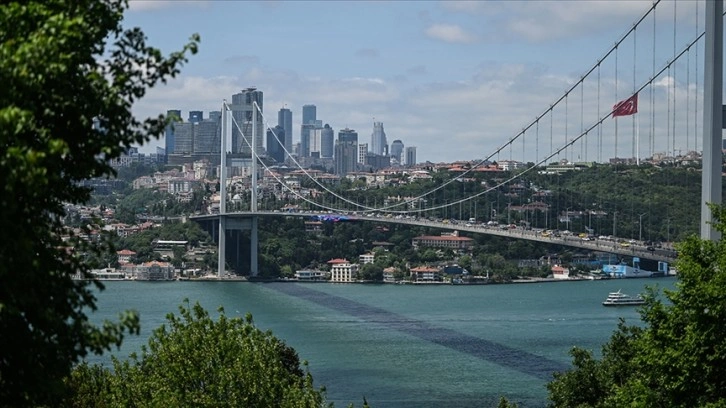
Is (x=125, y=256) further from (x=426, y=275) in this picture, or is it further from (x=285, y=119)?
(x=285, y=119)

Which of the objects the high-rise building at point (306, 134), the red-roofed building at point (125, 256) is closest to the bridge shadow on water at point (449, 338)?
the red-roofed building at point (125, 256)

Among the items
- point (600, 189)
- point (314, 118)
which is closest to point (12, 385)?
point (600, 189)

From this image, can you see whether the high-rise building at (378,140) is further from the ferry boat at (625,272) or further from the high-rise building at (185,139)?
the ferry boat at (625,272)

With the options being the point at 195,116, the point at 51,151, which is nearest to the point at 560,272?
the point at 51,151

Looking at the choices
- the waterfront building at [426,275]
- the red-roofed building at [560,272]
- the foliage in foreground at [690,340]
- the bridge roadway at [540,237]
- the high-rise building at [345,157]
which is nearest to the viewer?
the foliage in foreground at [690,340]

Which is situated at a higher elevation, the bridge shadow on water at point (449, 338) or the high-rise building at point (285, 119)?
the high-rise building at point (285, 119)

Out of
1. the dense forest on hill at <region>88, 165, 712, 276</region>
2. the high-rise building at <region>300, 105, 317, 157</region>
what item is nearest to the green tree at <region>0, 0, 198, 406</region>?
the dense forest on hill at <region>88, 165, 712, 276</region>
